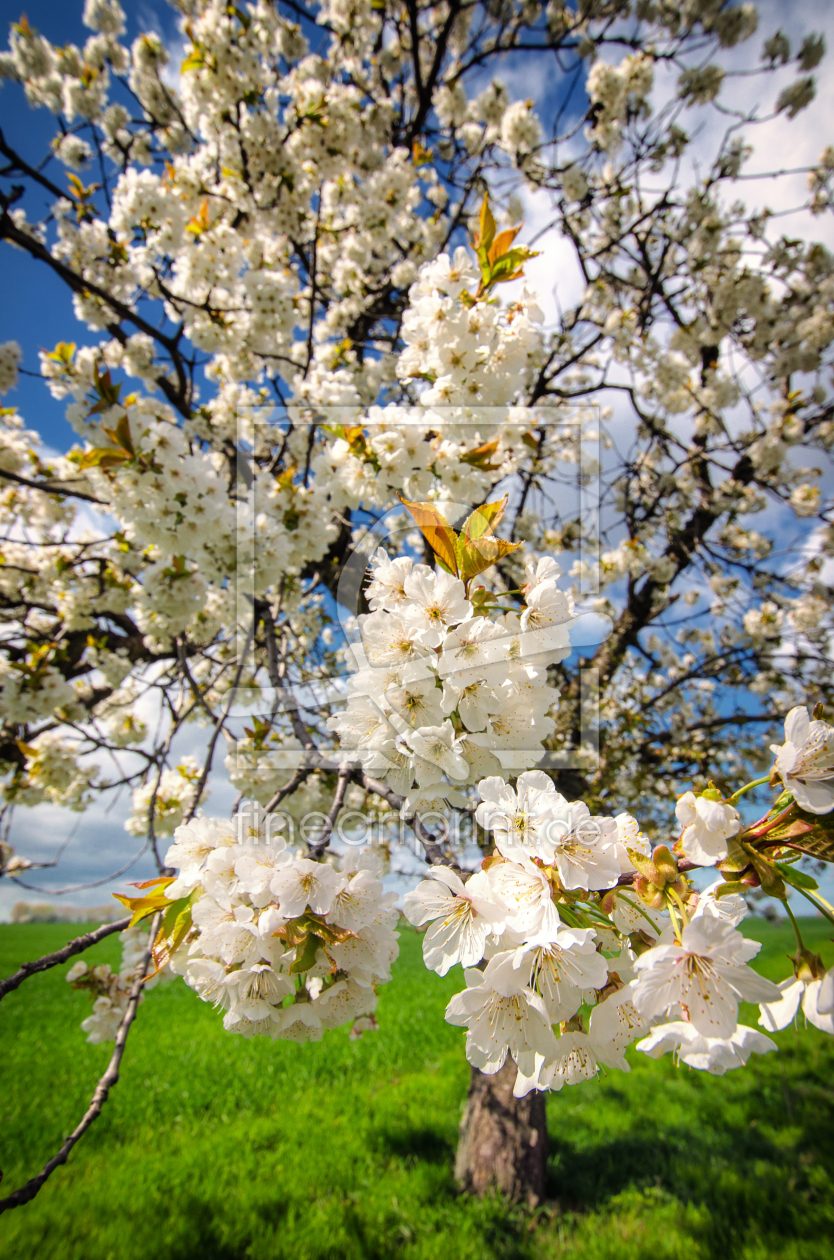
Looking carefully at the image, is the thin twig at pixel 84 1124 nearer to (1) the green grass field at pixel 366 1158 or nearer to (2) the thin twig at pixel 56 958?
(2) the thin twig at pixel 56 958

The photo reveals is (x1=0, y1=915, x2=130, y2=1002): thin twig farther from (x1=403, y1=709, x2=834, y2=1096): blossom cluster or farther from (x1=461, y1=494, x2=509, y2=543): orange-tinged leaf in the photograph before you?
(x1=461, y1=494, x2=509, y2=543): orange-tinged leaf

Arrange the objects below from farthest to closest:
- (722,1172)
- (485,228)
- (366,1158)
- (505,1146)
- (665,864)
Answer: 1. (722,1172)
2. (366,1158)
3. (505,1146)
4. (485,228)
5. (665,864)

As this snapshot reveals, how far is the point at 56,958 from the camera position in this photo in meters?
1.00

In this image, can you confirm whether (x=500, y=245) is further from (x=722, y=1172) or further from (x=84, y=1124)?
(x=722, y=1172)

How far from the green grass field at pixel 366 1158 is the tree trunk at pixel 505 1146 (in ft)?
0.37

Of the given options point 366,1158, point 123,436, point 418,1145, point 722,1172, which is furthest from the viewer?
point 418,1145

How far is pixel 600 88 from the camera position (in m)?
3.95

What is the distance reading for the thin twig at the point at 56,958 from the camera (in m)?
0.92

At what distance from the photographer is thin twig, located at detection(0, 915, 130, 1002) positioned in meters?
0.92

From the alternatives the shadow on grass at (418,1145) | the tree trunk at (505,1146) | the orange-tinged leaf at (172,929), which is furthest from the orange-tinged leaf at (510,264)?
the shadow on grass at (418,1145)

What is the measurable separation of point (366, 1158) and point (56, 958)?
116 inches

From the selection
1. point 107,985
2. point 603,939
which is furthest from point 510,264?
point 107,985

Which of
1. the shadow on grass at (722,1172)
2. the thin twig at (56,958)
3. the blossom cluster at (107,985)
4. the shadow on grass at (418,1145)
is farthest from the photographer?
the shadow on grass at (418,1145)

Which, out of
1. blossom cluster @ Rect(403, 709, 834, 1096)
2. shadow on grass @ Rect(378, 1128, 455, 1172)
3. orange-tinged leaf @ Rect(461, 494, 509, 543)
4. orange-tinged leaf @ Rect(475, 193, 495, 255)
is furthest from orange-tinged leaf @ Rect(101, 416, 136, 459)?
shadow on grass @ Rect(378, 1128, 455, 1172)
